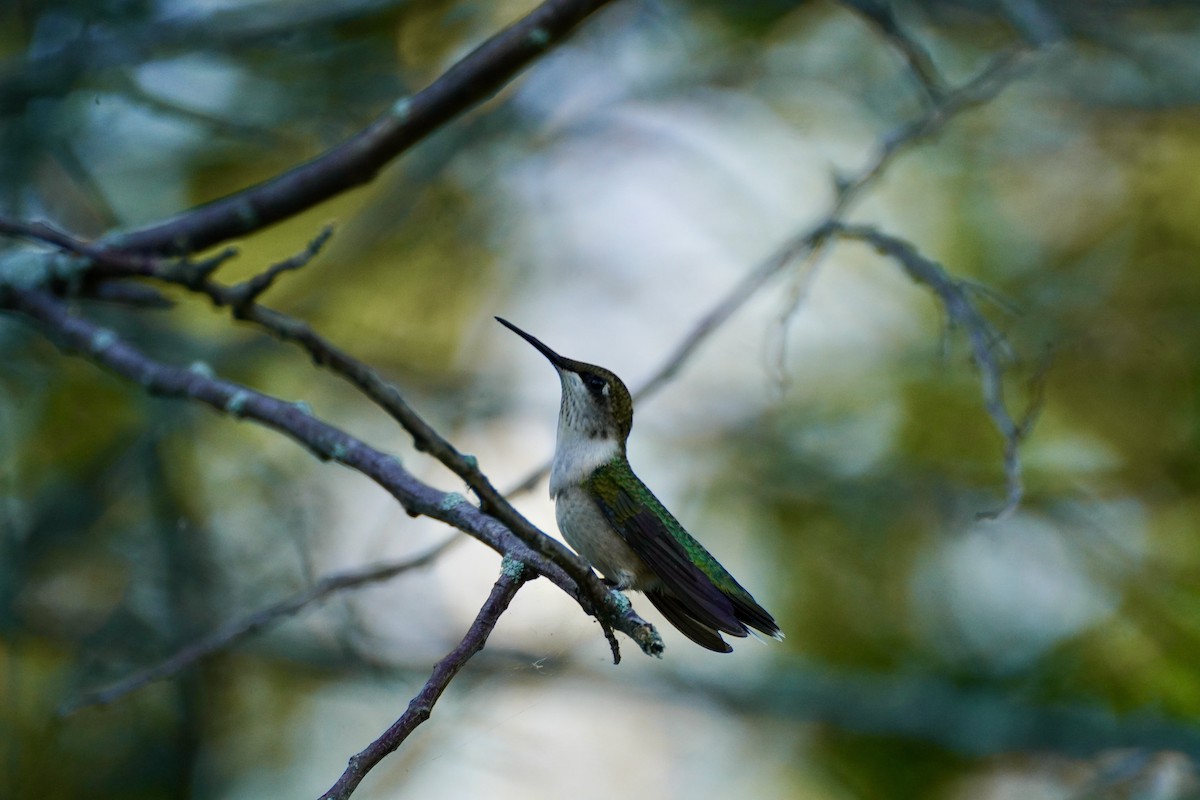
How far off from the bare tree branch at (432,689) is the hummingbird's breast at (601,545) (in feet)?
3.47

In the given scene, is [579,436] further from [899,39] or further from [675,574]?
[899,39]

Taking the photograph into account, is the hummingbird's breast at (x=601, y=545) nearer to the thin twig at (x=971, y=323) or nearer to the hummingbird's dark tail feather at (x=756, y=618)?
the hummingbird's dark tail feather at (x=756, y=618)

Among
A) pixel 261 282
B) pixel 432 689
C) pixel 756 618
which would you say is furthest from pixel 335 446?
pixel 756 618

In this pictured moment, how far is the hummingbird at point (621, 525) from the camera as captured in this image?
268 centimetres

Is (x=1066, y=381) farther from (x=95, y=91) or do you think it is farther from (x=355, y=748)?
(x=95, y=91)

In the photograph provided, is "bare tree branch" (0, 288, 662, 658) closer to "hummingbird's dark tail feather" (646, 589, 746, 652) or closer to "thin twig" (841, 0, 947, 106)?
"hummingbird's dark tail feather" (646, 589, 746, 652)

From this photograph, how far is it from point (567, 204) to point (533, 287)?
2.02 ft

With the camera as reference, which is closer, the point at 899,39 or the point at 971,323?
the point at 971,323

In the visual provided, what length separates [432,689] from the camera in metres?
1.66

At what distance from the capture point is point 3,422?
17.4 feet

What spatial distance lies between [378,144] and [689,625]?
1.70 metres

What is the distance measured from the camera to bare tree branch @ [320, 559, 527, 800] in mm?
1590

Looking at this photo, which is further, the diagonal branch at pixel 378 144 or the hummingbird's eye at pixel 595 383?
the hummingbird's eye at pixel 595 383

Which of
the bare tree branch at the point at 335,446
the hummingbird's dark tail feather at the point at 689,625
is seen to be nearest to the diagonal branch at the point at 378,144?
the bare tree branch at the point at 335,446
